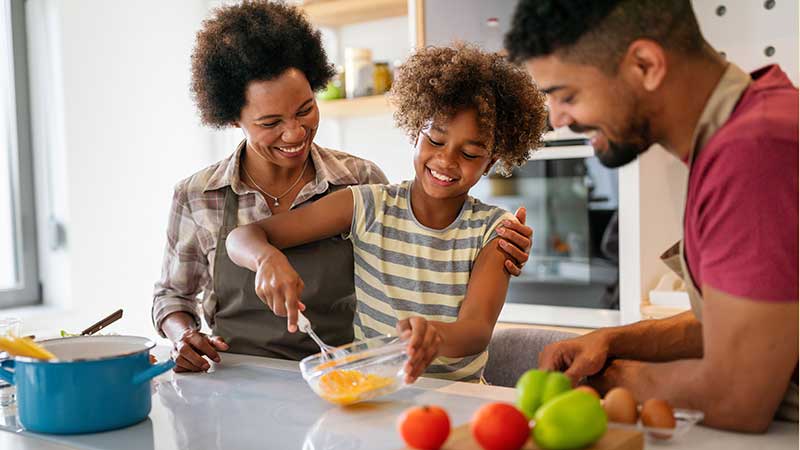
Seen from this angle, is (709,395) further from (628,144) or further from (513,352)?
(513,352)

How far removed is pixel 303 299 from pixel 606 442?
94 centimetres

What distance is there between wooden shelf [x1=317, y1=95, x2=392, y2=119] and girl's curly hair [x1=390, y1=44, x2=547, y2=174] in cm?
145

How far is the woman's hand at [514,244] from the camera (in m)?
1.44

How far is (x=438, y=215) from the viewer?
1.56 meters

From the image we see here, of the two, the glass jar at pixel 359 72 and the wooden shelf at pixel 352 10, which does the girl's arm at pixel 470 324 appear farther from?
the wooden shelf at pixel 352 10

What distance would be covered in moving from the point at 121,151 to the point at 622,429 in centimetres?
286

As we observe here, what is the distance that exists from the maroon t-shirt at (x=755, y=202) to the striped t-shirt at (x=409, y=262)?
2.13 ft

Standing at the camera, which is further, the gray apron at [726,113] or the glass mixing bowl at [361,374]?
the glass mixing bowl at [361,374]

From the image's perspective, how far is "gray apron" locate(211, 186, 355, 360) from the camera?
1.62 m

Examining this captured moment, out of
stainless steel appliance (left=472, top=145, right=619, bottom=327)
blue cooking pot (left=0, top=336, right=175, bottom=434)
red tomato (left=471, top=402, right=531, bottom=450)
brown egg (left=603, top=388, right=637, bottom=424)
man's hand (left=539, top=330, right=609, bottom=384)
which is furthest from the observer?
stainless steel appliance (left=472, top=145, right=619, bottom=327)

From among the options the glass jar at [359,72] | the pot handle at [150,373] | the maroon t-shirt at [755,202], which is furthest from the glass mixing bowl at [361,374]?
the glass jar at [359,72]

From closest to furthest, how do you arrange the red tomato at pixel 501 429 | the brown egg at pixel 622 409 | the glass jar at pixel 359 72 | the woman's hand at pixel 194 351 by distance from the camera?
1. the red tomato at pixel 501 429
2. the brown egg at pixel 622 409
3. the woman's hand at pixel 194 351
4. the glass jar at pixel 359 72

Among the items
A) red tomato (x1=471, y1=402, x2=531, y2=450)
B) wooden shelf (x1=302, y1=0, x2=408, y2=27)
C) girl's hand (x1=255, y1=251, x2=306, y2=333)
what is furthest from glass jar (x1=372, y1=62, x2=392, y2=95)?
red tomato (x1=471, y1=402, x2=531, y2=450)

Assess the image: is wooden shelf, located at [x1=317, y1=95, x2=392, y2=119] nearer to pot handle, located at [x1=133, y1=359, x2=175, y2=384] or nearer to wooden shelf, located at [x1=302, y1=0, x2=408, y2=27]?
wooden shelf, located at [x1=302, y1=0, x2=408, y2=27]
